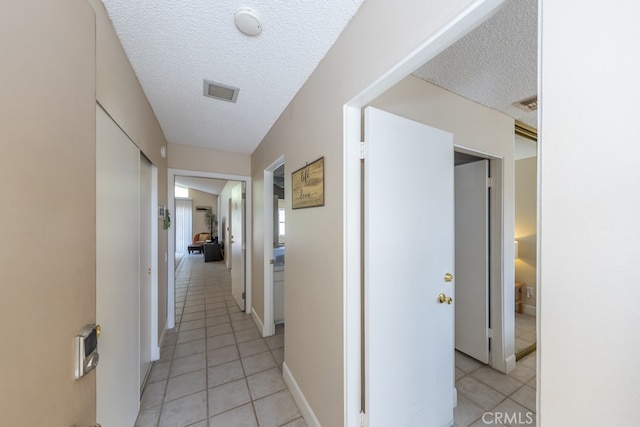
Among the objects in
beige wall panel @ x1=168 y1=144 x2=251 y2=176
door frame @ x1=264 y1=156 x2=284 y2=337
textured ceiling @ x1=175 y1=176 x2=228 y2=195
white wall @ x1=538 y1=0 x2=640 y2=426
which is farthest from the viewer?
textured ceiling @ x1=175 y1=176 x2=228 y2=195

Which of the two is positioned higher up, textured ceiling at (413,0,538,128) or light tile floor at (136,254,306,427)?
textured ceiling at (413,0,538,128)

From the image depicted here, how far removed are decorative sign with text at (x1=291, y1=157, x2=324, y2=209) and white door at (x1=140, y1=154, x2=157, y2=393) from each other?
52.7 inches

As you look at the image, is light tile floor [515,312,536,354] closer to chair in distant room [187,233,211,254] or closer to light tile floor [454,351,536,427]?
light tile floor [454,351,536,427]

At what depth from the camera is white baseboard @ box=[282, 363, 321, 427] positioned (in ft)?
4.92

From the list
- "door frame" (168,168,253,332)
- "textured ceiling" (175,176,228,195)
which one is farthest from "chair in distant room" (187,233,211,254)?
"door frame" (168,168,253,332)

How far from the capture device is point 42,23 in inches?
21.4

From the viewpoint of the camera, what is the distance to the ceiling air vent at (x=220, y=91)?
172 cm

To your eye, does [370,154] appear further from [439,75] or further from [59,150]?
[59,150]

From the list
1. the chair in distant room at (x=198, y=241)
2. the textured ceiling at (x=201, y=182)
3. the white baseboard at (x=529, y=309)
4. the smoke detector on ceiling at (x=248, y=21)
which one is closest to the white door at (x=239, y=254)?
the textured ceiling at (x=201, y=182)

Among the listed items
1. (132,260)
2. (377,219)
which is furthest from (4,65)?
(132,260)

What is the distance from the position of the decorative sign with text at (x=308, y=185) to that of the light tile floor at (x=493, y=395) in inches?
76.0

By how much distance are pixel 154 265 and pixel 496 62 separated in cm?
331

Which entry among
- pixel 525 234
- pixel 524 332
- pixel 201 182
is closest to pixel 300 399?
pixel 524 332

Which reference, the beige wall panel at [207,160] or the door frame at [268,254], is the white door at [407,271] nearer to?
the door frame at [268,254]
